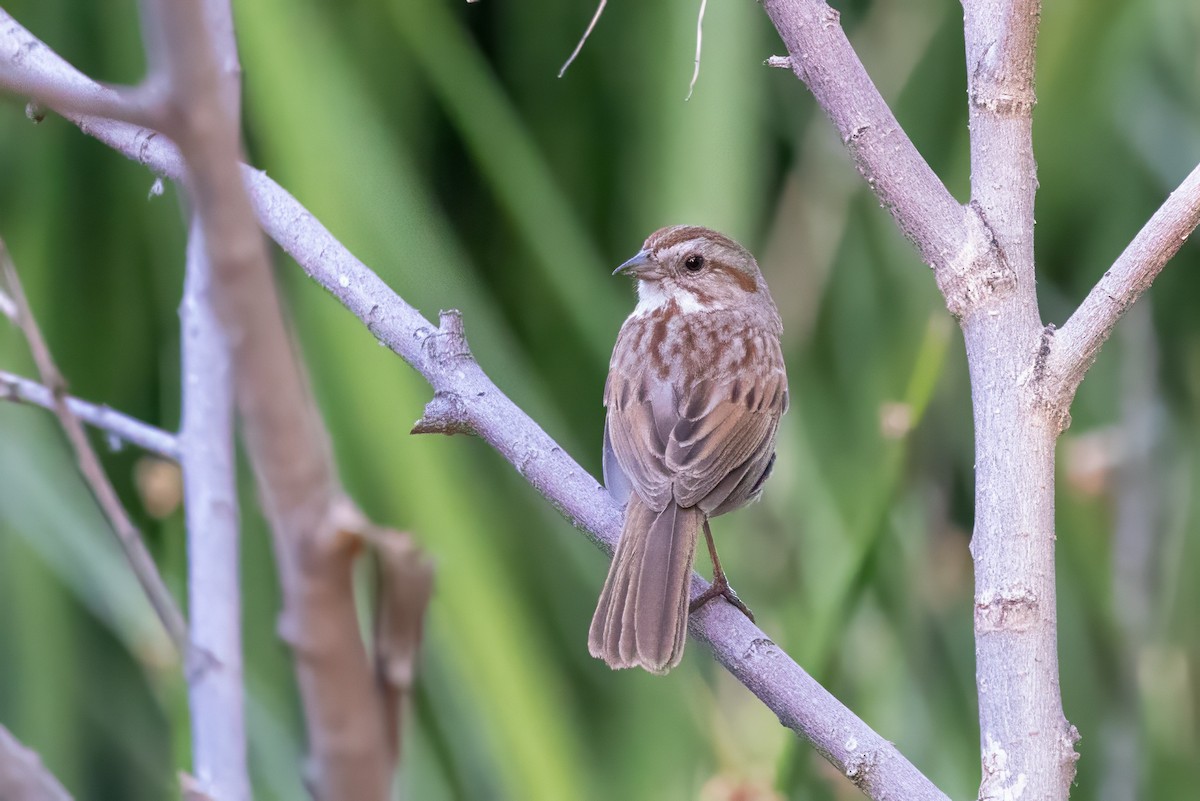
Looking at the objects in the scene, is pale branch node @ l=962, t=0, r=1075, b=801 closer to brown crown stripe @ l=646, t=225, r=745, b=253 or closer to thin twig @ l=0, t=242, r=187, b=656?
thin twig @ l=0, t=242, r=187, b=656

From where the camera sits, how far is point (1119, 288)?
5.68ft

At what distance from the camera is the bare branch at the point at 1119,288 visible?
1.70m

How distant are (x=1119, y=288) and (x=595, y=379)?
7.49 feet

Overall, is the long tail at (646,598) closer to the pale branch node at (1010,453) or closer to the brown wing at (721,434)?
the brown wing at (721,434)

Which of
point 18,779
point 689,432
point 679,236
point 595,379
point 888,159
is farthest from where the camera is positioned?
point 595,379

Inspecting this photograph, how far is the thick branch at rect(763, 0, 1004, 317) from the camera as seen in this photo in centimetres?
178

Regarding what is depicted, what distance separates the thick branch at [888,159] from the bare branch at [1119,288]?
12cm

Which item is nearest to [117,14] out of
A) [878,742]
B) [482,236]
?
[482,236]

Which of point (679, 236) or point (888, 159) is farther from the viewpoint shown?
point (679, 236)

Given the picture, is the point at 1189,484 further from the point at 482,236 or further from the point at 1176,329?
the point at 482,236

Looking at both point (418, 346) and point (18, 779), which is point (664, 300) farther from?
point (18, 779)

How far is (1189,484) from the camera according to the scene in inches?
145

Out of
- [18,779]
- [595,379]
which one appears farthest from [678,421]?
[18,779]

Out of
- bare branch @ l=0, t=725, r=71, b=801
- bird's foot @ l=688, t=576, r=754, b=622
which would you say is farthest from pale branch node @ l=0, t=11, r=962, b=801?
bare branch @ l=0, t=725, r=71, b=801
